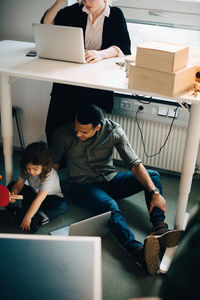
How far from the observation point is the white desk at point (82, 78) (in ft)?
5.67

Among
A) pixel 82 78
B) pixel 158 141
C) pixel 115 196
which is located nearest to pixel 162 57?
pixel 82 78

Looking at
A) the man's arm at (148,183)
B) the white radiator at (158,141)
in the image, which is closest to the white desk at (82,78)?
the man's arm at (148,183)

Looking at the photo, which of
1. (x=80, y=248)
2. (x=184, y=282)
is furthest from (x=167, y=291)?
(x=80, y=248)

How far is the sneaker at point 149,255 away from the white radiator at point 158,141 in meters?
0.96

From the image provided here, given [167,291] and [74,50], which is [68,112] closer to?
Result: [74,50]

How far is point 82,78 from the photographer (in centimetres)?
179

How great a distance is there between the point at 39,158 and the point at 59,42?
632 mm

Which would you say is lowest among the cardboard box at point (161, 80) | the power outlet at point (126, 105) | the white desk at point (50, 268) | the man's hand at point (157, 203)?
the man's hand at point (157, 203)

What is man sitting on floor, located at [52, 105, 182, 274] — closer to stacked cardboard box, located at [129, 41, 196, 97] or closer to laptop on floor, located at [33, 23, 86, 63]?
laptop on floor, located at [33, 23, 86, 63]

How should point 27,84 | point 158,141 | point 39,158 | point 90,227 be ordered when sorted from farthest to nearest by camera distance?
point 27,84
point 158,141
point 39,158
point 90,227

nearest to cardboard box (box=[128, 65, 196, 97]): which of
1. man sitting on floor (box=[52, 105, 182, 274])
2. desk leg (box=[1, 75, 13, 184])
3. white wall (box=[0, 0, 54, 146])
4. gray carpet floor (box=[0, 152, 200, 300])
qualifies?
man sitting on floor (box=[52, 105, 182, 274])

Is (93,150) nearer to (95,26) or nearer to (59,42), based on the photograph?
(59,42)

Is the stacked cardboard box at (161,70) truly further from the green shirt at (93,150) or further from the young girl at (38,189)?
the young girl at (38,189)

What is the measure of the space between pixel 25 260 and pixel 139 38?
7.29ft
